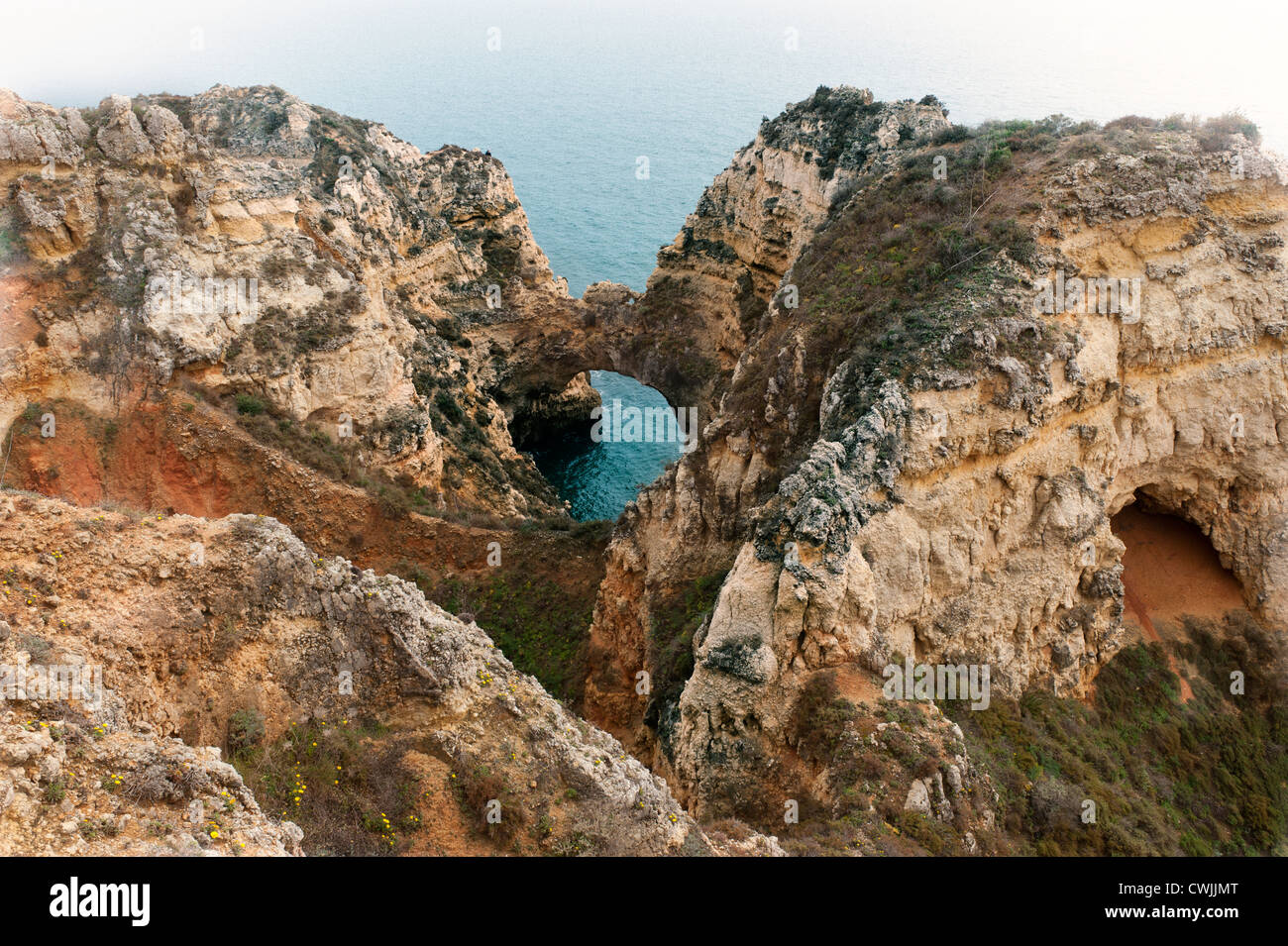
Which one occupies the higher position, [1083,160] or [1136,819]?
[1083,160]

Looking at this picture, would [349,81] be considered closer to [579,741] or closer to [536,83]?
[536,83]

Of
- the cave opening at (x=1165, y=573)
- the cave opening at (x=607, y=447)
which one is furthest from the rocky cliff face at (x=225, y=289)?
the cave opening at (x=1165, y=573)

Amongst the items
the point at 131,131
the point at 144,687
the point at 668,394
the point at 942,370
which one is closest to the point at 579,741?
the point at 144,687

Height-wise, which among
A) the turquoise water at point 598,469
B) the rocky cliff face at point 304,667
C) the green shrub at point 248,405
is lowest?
the rocky cliff face at point 304,667

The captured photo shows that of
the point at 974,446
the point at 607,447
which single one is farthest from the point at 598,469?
the point at 974,446

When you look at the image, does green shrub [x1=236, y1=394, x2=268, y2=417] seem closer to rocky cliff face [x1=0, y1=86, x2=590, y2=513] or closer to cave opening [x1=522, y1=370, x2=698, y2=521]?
rocky cliff face [x1=0, y1=86, x2=590, y2=513]

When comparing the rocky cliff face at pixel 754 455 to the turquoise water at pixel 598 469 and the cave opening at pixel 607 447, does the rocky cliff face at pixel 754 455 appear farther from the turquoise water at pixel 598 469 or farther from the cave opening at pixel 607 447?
the cave opening at pixel 607 447

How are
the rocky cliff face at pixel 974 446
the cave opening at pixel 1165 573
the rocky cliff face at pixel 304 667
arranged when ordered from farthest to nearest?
the cave opening at pixel 1165 573
the rocky cliff face at pixel 974 446
the rocky cliff face at pixel 304 667
